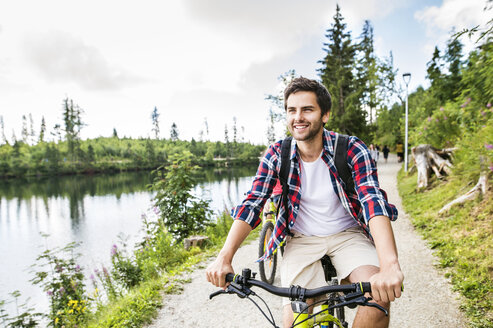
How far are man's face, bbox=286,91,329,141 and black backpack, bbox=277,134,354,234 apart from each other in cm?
16

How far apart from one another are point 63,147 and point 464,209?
8914 cm

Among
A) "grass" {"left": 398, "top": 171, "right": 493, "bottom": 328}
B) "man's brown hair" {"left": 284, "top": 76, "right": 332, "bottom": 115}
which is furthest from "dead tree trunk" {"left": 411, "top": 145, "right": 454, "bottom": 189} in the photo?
"man's brown hair" {"left": 284, "top": 76, "right": 332, "bottom": 115}

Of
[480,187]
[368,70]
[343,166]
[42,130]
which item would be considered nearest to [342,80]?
[368,70]

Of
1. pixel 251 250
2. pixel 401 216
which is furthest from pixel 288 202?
pixel 401 216

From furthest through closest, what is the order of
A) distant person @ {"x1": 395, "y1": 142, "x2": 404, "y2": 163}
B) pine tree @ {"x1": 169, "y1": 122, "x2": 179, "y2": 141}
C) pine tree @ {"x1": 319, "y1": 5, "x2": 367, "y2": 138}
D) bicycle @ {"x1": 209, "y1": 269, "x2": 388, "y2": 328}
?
pine tree @ {"x1": 169, "y1": 122, "x2": 179, "y2": 141} → distant person @ {"x1": 395, "y1": 142, "x2": 404, "y2": 163} → pine tree @ {"x1": 319, "y1": 5, "x2": 367, "y2": 138} → bicycle @ {"x1": 209, "y1": 269, "x2": 388, "y2": 328}

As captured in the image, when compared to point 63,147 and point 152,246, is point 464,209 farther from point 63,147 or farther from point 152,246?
point 63,147

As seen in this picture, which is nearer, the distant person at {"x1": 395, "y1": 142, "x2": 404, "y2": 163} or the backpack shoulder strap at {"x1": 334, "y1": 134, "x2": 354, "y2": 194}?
the backpack shoulder strap at {"x1": 334, "y1": 134, "x2": 354, "y2": 194}

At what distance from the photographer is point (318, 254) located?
1.86 metres

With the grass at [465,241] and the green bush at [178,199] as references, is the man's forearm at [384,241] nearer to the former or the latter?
the grass at [465,241]

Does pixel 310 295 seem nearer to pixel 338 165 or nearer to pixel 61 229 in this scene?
pixel 338 165

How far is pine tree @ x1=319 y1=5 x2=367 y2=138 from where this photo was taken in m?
18.9

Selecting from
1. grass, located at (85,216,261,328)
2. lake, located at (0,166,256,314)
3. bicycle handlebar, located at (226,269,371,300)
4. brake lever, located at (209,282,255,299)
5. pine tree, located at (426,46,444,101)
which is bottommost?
lake, located at (0,166,256,314)

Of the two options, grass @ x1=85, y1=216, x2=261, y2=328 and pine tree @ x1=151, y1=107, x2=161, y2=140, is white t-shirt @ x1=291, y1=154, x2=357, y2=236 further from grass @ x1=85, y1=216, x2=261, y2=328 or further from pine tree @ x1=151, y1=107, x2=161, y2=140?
pine tree @ x1=151, y1=107, x2=161, y2=140

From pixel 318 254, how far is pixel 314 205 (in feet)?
1.00
